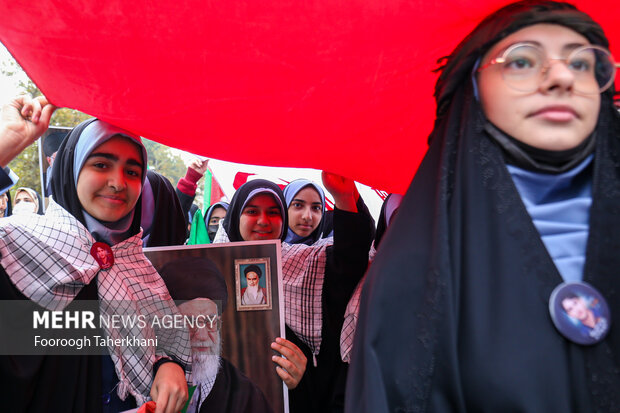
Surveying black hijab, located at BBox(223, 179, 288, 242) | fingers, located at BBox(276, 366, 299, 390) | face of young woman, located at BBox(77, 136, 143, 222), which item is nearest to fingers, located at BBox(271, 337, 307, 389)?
fingers, located at BBox(276, 366, 299, 390)

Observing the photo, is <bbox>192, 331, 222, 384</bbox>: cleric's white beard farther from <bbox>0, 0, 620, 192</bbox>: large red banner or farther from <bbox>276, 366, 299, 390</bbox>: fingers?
<bbox>0, 0, 620, 192</bbox>: large red banner

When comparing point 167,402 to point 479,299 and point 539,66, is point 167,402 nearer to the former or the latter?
point 479,299

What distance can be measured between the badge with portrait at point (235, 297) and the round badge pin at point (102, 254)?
11.6 inches

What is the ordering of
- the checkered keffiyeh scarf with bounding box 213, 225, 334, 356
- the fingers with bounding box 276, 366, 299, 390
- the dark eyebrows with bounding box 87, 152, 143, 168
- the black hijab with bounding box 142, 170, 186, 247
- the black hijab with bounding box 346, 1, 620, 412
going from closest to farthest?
1. the black hijab with bounding box 346, 1, 620, 412
2. the dark eyebrows with bounding box 87, 152, 143, 168
3. the fingers with bounding box 276, 366, 299, 390
4. the checkered keffiyeh scarf with bounding box 213, 225, 334, 356
5. the black hijab with bounding box 142, 170, 186, 247

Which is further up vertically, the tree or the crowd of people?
the tree

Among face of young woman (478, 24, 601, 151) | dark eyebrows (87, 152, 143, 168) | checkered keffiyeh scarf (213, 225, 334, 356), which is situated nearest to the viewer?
face of young woman (478, 24, 601, 151)

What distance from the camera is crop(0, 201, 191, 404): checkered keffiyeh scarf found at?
6.40ft

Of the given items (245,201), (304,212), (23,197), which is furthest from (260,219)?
(23,197)

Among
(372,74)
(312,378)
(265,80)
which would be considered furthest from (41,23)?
(312,378)

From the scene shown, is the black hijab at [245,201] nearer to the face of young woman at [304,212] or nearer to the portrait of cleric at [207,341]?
the face of young woman at [304,212]

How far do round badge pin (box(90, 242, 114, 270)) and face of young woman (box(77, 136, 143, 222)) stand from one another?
131mm

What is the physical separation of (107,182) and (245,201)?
1.38m

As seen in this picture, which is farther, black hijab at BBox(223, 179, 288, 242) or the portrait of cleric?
black hijab at BBox(223, 179, 288, 242)

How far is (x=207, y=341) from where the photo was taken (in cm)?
237
